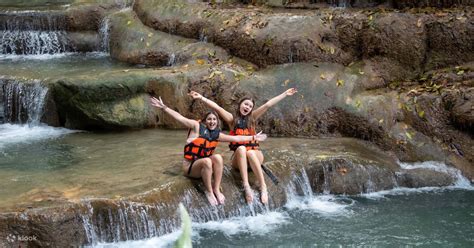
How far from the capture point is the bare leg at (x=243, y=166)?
6.81 metres

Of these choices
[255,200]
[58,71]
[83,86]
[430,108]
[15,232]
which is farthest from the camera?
[58,71]

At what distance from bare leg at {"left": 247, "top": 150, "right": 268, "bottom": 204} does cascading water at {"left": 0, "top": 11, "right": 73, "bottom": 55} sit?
7.22 m

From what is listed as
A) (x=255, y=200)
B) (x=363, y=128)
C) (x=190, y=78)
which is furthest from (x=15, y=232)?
(x=363, y=128)

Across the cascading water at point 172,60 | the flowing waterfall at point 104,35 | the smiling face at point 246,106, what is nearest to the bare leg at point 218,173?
the smiling face at point 246,106

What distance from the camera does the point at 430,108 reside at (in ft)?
28.3

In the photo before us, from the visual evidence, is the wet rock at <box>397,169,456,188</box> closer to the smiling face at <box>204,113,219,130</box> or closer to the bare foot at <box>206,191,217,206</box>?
the bare foot at <box>206,191,217,206</box>

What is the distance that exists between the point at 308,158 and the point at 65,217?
10.7ft

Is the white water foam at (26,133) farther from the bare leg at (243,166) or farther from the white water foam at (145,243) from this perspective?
the bare leg at (243,166)

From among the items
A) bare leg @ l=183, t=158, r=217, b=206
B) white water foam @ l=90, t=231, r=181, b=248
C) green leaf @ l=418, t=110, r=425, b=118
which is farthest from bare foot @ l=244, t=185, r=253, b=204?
green leaf @ l=418, t=110, r=425, b=118

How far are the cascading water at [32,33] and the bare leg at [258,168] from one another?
722 centimetres

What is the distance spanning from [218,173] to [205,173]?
5.5 inches

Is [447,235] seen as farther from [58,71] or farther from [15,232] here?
[58,71]

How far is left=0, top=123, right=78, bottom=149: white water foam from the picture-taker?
8766 millimetres

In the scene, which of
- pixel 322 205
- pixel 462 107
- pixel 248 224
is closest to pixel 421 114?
pixel 462 107
